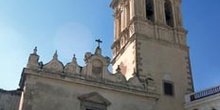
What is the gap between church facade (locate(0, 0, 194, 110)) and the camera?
16.7m

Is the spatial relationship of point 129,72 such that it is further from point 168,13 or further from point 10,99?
point 10,99

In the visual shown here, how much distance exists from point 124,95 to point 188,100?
398 cm

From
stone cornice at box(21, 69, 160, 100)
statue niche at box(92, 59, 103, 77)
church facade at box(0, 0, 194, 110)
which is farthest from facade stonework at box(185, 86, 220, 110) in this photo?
statue niche at box(92, 59, 103, 77)

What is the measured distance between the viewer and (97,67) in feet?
60.8

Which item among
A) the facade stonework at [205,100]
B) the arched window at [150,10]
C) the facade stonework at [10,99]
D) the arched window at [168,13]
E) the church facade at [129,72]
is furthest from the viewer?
the arched window at [168,13]

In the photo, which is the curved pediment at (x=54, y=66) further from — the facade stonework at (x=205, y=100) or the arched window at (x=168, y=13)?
the arched window at (x=168, y=13)

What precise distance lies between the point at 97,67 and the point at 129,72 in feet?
10.0

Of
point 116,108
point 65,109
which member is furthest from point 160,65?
point 65,109

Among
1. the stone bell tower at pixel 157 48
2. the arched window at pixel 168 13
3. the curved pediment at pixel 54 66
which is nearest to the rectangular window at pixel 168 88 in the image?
the stone bell tower at pixel 157 48

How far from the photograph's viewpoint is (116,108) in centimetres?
1764

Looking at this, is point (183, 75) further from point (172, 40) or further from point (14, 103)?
point (14, 103)

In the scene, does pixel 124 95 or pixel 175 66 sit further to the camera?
pixel 175 66

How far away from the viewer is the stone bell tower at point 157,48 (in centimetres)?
2006

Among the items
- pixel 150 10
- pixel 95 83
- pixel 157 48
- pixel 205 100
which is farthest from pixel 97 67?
pixel 150 10
